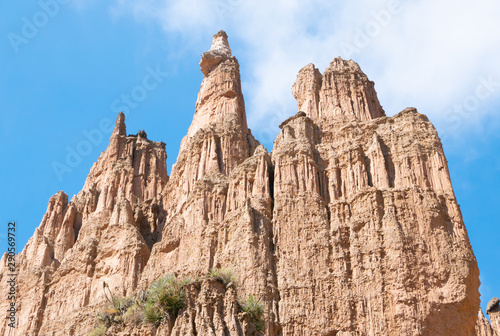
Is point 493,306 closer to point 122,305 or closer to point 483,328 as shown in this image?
point 483,328

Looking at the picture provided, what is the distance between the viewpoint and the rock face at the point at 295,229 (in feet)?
137

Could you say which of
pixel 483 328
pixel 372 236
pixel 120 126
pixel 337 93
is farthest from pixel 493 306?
pixel 120 126

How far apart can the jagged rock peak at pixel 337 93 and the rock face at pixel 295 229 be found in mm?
126

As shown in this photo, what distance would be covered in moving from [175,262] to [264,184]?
7861 mm

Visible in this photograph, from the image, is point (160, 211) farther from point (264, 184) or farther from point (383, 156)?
point (383, 156)

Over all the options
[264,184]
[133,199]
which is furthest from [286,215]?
[133,199]

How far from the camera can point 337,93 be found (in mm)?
58844

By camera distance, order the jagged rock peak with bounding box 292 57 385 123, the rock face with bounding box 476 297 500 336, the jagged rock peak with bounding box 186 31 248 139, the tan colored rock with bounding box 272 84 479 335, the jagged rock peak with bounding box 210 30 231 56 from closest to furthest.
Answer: the tan colored rock with bounding box 272 84 479 335 → the jagged rock peak with bounding box 292 57 385 123 → the jagged rock peak with bounding box 186 31 248 139 → the rock face with bounding box 476 297 500 336 → the jagged rock peak with bounding box 210 30 231 56

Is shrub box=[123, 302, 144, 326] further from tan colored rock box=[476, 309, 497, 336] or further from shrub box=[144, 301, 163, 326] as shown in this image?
tan colored rock box=[476, 309, 497, 336]

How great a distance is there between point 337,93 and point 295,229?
52.8 ft

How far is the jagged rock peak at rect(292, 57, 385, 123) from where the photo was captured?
5706 cm

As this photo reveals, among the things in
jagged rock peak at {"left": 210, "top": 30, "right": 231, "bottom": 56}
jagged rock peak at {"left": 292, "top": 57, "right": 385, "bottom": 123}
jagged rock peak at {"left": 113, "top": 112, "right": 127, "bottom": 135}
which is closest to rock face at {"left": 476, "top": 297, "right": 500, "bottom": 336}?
jagged rock peak at {"left": 292, "top": 57, "right": 385, "bottom": 123}

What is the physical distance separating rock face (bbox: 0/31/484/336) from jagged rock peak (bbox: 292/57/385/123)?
126 mm

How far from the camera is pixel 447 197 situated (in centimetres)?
4562
